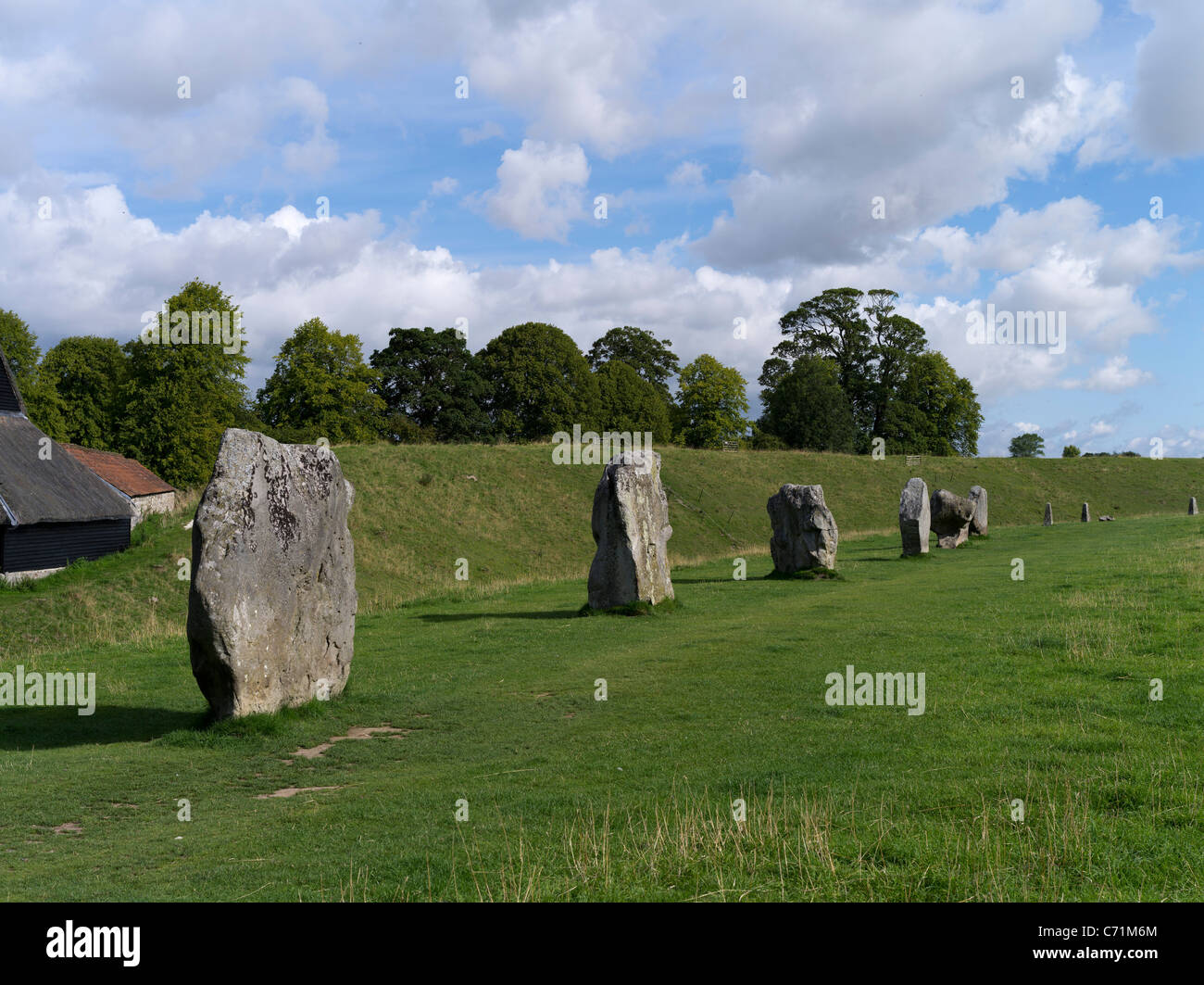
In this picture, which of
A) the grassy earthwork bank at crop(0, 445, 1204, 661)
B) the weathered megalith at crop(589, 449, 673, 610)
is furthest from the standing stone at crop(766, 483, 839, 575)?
the grassy earthwork bank at crop(0, 445, 1204, 661)

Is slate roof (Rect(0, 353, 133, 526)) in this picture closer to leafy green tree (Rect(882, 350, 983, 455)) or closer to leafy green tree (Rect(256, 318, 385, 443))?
leafy green tree (Rect(256, 318, 385, 443))

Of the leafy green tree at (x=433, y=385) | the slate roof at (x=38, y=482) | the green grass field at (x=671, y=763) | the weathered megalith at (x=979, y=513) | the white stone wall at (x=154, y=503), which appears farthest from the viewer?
the leafy green tree at (x=433, y=385)

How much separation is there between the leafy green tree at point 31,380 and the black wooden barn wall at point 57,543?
30475 mm

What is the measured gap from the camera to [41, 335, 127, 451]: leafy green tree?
72.5 m

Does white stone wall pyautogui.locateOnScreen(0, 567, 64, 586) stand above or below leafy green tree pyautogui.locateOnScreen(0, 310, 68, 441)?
below

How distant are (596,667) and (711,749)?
640cm

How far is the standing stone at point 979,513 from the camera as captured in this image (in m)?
41.6

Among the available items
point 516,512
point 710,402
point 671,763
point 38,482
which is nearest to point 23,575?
point 38,482

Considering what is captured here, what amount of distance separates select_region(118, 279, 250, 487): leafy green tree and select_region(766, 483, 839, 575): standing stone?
4979 centimetres

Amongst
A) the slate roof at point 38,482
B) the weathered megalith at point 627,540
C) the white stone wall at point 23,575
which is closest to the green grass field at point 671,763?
the weathered megalith at point 627,540

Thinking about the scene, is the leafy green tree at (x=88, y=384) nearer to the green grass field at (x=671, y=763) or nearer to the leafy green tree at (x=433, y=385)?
the leafy green tree at (x=433, y=385)
